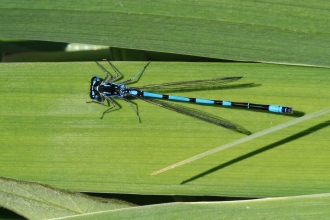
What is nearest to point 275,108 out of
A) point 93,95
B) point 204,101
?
point 204,101

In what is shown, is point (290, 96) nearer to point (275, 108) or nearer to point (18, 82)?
point (275, 108)

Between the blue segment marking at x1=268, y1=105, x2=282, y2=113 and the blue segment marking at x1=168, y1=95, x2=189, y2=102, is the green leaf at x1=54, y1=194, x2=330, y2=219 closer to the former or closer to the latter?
the blue segment marking at x1=268, y1=105, x2=282, y2=113

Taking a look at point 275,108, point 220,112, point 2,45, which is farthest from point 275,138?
point 2,45

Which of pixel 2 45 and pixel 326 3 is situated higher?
pixel 326 3

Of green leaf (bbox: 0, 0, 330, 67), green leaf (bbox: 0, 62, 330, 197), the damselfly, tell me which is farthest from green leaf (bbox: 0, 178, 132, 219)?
green leaf (bbox: 0, 0, 330, 67)

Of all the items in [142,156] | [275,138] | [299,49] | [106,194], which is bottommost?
[106,194]

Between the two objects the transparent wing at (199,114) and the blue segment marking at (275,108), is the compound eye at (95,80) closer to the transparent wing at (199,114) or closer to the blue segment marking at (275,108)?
the transparent wing at (199,114)
